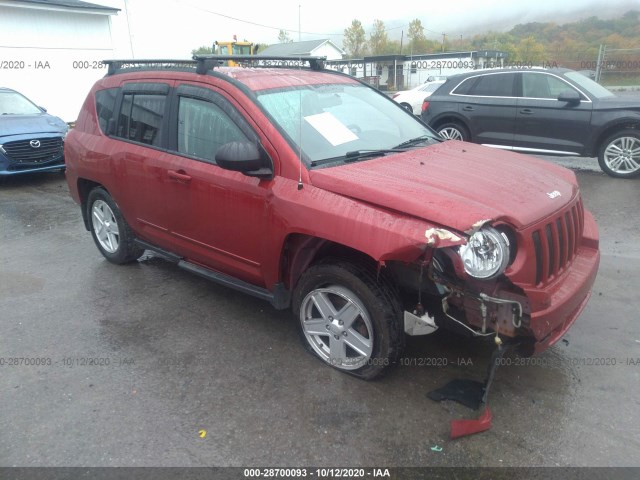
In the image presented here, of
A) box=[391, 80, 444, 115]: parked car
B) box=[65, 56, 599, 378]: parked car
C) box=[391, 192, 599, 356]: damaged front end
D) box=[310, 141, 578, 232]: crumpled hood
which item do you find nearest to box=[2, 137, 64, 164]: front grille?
box=[65, 56, 599, 378]: parked car

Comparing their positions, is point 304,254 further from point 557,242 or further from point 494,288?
point 557,242

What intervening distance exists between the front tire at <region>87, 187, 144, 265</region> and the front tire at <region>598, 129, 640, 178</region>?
23.6 ft

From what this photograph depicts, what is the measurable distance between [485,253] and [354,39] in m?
66.7

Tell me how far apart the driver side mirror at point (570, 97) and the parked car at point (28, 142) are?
28.4 ft

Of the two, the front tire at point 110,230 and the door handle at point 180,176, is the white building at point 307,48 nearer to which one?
the front tire at point 110,230

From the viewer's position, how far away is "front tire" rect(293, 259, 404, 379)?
291 cm

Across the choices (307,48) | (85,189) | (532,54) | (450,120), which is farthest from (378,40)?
(85,189)

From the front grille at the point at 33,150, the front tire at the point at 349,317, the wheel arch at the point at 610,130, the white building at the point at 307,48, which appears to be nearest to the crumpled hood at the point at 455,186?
the front tire at the point at 349,317

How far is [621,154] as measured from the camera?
802 cm

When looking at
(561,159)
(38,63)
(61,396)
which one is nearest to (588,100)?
(561,159)

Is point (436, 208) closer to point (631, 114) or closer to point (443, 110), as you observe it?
point (631, 114)

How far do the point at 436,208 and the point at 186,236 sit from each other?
2.16m

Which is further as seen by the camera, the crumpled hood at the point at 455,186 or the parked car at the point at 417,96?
the parked car at the point at 417,96

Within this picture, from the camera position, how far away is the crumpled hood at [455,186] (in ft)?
8.67
